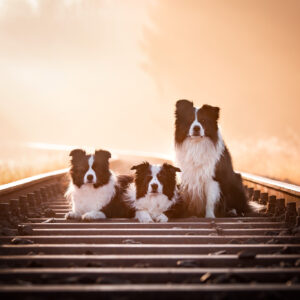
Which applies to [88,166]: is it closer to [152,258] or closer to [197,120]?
[197,120]

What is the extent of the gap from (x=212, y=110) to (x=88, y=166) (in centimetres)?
177

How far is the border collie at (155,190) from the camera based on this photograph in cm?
614

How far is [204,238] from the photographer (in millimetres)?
4250

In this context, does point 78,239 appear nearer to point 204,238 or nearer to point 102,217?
point 204,238

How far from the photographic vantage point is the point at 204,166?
255 inches

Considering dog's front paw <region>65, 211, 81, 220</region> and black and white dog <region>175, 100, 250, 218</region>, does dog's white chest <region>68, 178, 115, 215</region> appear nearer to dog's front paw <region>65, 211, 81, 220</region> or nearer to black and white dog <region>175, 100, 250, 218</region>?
dog's front paw <region>65, 211, 81, 220</region>

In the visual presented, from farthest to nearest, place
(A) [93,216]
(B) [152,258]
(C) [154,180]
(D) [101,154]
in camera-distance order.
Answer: (D) [101,154], (C) [154,180], (A) [93,216], (B) [152,258]

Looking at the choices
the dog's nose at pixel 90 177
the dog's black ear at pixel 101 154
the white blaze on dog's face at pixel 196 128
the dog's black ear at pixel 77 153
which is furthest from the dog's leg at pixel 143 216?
the white blaze on dog's face at pixel 196 128

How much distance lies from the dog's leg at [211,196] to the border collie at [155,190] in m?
0.39

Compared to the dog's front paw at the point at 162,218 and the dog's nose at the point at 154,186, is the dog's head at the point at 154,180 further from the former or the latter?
the dog's front paw at the point at 162,218

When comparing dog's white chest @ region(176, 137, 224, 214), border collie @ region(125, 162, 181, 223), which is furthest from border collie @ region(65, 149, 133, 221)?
dog's white chest @ region(176, 137, 224, 214)

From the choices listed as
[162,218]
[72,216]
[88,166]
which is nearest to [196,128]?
[162,218]

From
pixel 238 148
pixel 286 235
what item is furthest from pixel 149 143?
pixel 286 235
